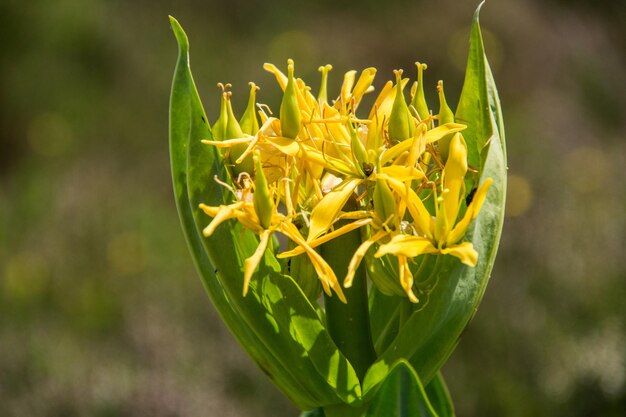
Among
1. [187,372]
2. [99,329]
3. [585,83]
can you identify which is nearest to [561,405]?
[187,372]

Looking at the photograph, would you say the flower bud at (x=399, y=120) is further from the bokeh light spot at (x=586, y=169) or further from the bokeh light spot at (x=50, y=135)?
the bokeh light spot at (x=50, y=135)

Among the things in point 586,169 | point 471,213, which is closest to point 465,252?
point 471,213

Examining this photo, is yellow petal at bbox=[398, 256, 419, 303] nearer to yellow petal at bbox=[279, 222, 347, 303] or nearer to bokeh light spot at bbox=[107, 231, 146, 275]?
yellow petal at bbox=[279, 222, 347, 303]

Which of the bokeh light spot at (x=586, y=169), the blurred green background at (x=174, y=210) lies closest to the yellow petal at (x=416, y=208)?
the blurred green background at (x=174, y=210)

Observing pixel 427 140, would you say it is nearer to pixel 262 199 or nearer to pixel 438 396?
pixel 262 199

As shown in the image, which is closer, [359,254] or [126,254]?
[359,254]

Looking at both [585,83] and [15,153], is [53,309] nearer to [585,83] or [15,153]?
[15,153]
